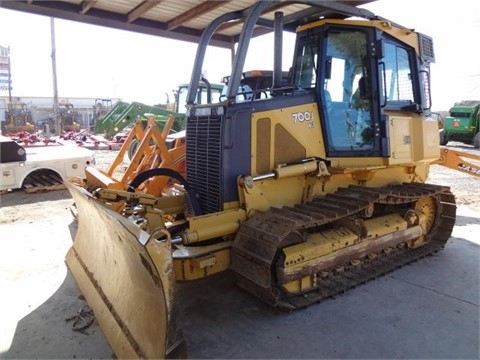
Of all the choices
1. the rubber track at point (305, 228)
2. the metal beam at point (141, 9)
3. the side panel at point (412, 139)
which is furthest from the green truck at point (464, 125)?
the metal beam at point (141, 9)

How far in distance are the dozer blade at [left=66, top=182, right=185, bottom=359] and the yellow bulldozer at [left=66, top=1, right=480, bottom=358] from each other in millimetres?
19

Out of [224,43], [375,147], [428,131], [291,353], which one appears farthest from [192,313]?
[224,43]

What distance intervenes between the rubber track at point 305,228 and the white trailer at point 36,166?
6676 mm

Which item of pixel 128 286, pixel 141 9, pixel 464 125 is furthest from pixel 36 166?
pixel 464 125

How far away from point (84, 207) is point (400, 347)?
10.3ft

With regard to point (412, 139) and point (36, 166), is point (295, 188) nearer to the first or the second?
point (412, 139)

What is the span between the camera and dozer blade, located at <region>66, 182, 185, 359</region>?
2.55 metres

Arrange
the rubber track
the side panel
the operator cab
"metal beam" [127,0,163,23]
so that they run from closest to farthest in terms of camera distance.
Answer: the rubber track
the operator cab
the side panel
"metal beam" [127,0,163,23]

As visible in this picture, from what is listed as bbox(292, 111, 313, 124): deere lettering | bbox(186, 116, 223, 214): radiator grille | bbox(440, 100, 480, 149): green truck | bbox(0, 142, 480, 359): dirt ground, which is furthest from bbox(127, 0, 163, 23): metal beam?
bbox(440, 100, 480, 149): green truck

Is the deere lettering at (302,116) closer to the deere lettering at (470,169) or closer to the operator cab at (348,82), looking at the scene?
the operator cab at (348,82)

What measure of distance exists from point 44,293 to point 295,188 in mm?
2844

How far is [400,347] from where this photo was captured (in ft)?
9.99

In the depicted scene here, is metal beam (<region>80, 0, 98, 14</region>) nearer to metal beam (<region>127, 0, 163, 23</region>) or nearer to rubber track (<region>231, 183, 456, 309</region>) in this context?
metal beam (<region>127, 0, 163, 23</region>)

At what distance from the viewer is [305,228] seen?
379 centimetres
